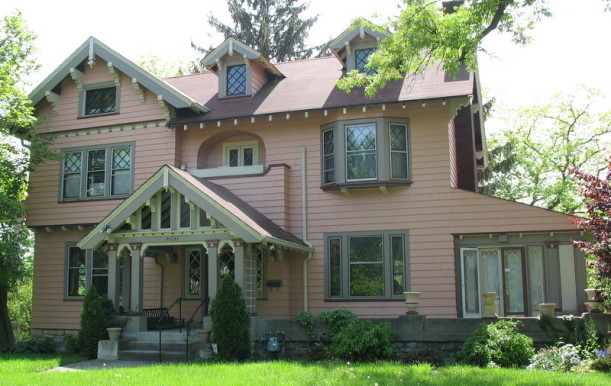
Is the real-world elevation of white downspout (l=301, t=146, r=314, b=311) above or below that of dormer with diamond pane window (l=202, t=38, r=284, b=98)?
below

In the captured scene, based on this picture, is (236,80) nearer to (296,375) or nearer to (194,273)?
(194,273)

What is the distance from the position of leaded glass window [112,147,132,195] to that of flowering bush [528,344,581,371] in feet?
41.1

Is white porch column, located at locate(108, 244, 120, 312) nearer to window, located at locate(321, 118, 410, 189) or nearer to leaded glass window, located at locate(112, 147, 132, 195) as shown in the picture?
leaded glass window, located at locate(112, 147, 132, 195)

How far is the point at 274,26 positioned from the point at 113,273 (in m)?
23.4

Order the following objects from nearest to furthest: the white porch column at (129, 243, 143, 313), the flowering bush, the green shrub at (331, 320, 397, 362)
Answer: the flowering bush, the green shrub at (331, 320, 397, 362), the white porch column at (129, 243, 143, 313)

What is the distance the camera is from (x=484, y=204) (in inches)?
642

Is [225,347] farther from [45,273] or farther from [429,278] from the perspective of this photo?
[45,273]

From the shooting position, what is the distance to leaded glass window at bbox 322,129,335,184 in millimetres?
17516

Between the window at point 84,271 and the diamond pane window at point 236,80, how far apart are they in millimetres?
6518

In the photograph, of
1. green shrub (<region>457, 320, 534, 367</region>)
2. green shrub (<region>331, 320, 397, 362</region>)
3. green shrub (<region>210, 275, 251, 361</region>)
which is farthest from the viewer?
green shrub (<region>210, 275, 251, 361</region>)

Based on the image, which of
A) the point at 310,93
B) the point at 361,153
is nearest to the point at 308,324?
the point at 361,153

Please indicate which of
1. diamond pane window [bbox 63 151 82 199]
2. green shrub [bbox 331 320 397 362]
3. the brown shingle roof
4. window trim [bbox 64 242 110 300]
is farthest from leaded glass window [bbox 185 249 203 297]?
green shrub [bbox 331 320 397 362]

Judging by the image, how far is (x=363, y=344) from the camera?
13070 millimetres

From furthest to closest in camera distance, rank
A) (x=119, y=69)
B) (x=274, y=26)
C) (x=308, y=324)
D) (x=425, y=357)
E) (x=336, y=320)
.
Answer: (x=274, y=26), (x=119, y=69), (x=308, y=324), (x=336, y=320), (x=425, y=357)
